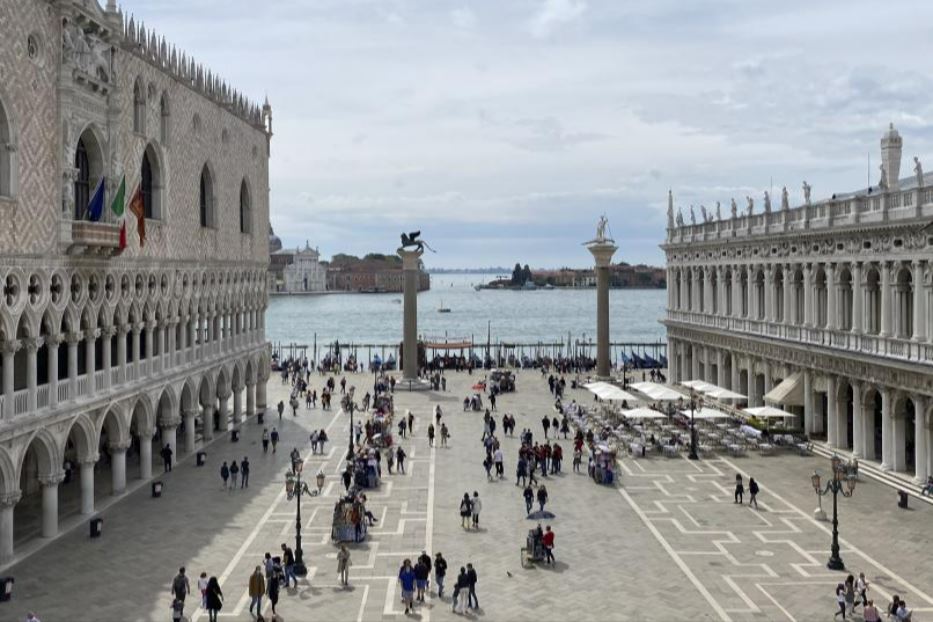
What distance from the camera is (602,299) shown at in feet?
209

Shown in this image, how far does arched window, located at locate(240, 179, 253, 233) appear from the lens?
49156 mm

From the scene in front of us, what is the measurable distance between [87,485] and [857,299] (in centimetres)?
2834

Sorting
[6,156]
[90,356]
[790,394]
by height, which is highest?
[6,156]

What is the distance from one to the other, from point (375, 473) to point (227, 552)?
8698 millimetres

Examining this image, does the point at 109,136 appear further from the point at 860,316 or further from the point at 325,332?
the point at 325,332

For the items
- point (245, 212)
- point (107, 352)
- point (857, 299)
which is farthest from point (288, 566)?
point (245, 212)

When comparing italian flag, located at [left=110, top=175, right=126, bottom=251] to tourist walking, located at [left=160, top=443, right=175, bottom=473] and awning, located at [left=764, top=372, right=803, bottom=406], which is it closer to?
tourist walking, located at [left=160, top=443, right=175, bottom=473]

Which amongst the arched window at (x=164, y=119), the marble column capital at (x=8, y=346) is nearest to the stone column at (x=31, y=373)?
the marble column capital at (x=8, y=346)

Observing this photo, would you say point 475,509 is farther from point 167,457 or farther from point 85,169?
point 85,169

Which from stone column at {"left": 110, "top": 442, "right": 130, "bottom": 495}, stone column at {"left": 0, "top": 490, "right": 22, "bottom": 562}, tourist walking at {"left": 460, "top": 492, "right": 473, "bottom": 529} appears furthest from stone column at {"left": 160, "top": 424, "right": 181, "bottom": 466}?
tourist walking at {"left": 460, "top": 492, "right": 473, "bottom": 529}

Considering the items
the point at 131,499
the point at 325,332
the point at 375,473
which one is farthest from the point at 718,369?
the point at 325,332

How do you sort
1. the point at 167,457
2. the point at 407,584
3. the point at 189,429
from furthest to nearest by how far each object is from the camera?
the point at 189,429 < the point at 167,457 < the point at 407,584

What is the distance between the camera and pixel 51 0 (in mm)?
26062

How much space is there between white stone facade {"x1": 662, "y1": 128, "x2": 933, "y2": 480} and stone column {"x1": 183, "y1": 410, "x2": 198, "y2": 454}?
25.3 meters
